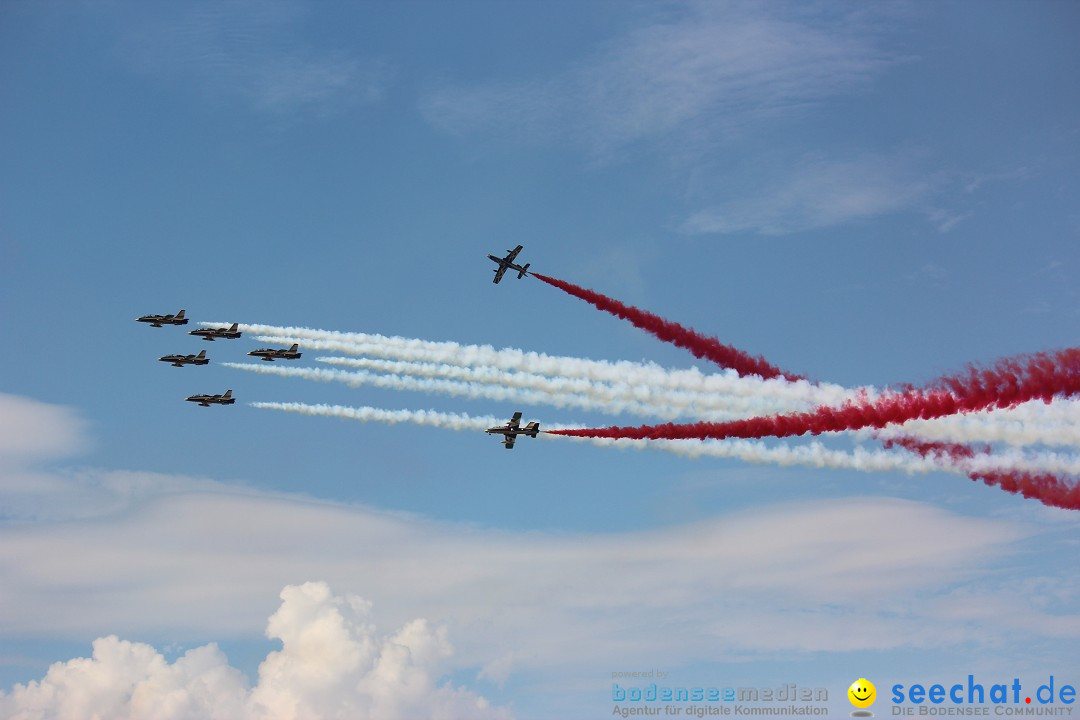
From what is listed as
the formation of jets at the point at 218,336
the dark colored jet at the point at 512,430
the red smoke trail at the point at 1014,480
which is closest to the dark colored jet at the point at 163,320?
the formation of jets at the point at 218,336

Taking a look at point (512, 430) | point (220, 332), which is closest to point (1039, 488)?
point (512, 430)

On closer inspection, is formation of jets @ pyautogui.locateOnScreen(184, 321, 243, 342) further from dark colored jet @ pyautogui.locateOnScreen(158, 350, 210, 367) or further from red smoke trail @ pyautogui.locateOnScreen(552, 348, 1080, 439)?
red smoke trail @ pyautogui.locateOnScreen(552, 348, 1080, 439)

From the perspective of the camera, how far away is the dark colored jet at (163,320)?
136125 millimetres

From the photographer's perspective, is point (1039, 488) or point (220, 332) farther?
point (220, 332)

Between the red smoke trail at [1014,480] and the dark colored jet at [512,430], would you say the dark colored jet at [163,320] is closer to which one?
the dark colored jet at [512,430]

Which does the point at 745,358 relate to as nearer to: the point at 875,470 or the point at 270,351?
the point at 875,470

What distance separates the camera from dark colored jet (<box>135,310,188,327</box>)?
13612 centimetres

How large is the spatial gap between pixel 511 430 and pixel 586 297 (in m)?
13.5

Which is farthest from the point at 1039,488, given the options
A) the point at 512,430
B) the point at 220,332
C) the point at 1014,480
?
the point at 220,332

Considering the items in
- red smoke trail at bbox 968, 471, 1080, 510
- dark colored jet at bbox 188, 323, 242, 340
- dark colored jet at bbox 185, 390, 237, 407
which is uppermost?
dark colored jet at bbox 188, 323, 242, 340

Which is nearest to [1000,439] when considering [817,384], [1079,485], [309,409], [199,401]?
[1079,485]

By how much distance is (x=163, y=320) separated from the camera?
13650cm

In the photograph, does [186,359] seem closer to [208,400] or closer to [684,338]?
[208,400]

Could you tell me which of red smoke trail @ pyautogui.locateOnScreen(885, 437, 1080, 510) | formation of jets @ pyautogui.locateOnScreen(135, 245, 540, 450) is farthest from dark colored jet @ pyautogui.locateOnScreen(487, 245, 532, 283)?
red smoke trail @ pyautogui.locateOnScreen(885, 437, 1080, 510)
